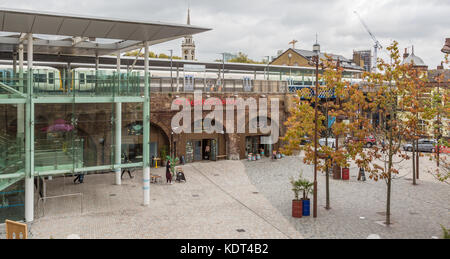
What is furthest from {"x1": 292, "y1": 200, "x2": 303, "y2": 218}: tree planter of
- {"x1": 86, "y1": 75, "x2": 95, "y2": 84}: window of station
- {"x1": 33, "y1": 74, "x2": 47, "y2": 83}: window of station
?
{"x1": 33, "y1": 74, "x2": 47, "y2": 83}: window of station

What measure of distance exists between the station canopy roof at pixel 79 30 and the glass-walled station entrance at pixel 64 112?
0.12 ft

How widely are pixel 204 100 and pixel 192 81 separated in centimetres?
327

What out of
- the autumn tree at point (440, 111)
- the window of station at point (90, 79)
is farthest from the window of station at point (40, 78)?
the autumn tree at point (440, 111)

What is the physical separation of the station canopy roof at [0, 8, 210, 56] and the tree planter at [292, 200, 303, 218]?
27.6ft

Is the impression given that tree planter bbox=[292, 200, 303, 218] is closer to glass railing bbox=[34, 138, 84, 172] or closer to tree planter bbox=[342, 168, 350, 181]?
tree planter bbox=[342, 168, 350, 181]

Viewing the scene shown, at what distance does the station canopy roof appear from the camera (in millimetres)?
16125

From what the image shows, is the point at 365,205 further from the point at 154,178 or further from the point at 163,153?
the point at 163,153

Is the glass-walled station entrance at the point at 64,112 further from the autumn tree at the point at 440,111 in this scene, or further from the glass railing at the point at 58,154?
the autumn tree at the point at 440,111

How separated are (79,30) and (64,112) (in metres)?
3.66

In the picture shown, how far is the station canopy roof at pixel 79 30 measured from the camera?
1612 centimetres

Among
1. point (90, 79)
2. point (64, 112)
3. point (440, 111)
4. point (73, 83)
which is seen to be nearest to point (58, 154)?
point (64, 112)

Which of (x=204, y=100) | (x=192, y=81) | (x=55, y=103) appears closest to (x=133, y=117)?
(x=55, y=103)

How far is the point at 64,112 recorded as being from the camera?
1891 centimetres
